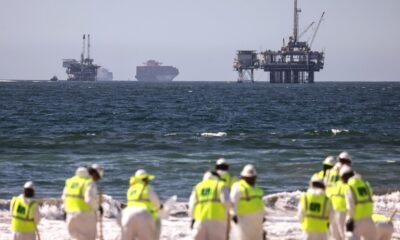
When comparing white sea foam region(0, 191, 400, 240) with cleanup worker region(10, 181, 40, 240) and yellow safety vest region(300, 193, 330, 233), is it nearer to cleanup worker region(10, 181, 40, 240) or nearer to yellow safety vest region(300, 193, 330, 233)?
cleanup worker region(10, 181, 40, 240)

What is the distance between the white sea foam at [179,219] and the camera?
18547 millimetres

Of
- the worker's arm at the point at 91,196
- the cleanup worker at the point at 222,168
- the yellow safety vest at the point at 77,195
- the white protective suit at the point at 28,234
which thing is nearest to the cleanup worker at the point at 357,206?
the cleanup worker at the point at 222,168

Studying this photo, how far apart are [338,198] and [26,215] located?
520 cm

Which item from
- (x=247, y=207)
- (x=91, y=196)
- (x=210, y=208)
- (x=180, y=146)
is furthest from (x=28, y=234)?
(x=180, y=146)

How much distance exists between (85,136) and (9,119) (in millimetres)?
21390

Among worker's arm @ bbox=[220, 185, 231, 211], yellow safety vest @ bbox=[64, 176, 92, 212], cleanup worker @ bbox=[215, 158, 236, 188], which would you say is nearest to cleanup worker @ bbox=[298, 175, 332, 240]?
worker's arm @ bbox=[220, 185, 231, 211]

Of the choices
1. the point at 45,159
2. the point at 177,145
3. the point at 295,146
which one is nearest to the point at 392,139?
the point at 295,146

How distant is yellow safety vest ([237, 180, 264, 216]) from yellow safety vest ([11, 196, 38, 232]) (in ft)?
10.9

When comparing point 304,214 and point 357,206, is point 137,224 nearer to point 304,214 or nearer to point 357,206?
point 304,214

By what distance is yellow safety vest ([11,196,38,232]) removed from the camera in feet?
47.9

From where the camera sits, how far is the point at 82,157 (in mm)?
42000

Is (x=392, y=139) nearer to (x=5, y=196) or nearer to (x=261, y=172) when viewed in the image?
(x=261, y=172)

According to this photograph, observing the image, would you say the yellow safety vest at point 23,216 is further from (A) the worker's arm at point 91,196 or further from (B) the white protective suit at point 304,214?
(B) the white protective suit at point 304,214

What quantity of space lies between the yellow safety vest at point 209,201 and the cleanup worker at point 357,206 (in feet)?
6.71
